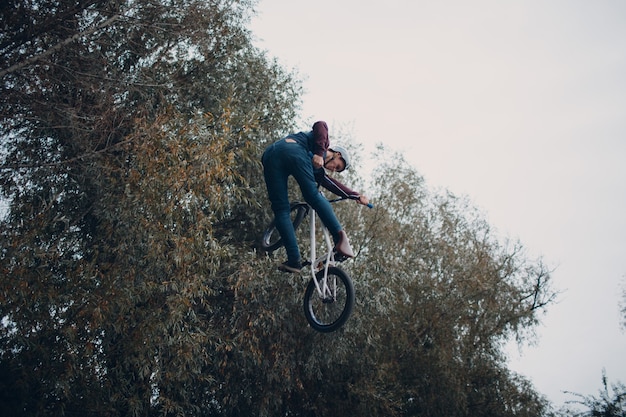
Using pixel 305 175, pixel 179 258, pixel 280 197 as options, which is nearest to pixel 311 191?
pixel 305 175

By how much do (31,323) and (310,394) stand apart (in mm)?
7094

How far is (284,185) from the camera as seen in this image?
20.7 feet

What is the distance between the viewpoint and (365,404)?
43.7ft

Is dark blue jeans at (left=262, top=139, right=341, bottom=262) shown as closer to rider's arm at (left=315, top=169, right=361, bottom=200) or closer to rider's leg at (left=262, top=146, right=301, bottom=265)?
rider's leg at (left=262, top=146, right=301, bottom=265)

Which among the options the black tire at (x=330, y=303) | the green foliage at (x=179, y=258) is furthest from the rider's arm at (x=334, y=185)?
the green foliage at (x=179, y=258)

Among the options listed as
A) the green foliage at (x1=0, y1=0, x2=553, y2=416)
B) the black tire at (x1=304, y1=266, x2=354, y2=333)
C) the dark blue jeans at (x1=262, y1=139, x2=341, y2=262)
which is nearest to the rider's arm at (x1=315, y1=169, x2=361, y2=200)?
the dark blue jeans at (x1=262, y1=139, x2=341, y2=262)

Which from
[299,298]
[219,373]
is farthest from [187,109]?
[219,373]

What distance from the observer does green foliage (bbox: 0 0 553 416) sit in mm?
9070

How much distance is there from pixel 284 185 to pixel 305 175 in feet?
1.13

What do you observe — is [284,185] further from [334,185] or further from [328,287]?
[328,287]

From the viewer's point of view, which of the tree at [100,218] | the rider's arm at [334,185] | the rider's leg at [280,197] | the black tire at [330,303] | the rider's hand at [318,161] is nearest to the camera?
the black tire at [330,303]

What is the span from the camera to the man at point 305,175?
6.05 m

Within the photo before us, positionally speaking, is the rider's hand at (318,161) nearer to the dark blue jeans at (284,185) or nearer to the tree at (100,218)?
the dark blue jeans at (284,185)

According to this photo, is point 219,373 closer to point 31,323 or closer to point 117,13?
point 31,323
